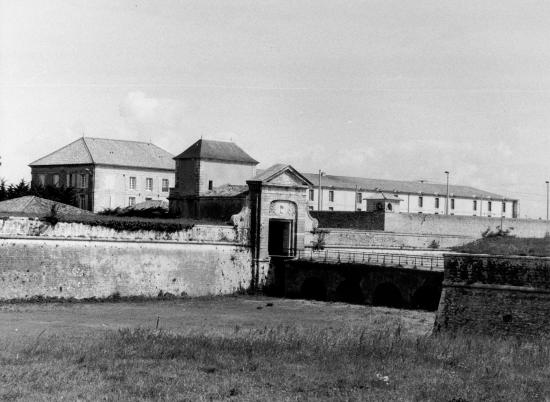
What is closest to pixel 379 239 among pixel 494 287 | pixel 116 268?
pixel 116 268

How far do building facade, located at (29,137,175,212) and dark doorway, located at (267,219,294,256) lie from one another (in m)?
20.2

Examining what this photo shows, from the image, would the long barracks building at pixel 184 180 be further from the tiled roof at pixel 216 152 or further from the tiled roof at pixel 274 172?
the tiled roof at pixel 274 172

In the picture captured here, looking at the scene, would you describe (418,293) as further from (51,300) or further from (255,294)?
(51,300)

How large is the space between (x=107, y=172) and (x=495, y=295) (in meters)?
41.3

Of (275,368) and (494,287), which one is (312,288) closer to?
(494,287)

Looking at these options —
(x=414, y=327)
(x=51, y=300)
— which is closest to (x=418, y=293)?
(x=414, y=327)

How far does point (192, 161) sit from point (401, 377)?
1411 inches

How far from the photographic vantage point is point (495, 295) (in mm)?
20516

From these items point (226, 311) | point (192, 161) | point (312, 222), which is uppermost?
point (192, 161)

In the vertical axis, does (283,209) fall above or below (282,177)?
below

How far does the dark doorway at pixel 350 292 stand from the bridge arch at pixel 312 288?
1739 millimetres

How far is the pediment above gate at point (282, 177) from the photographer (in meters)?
38.1

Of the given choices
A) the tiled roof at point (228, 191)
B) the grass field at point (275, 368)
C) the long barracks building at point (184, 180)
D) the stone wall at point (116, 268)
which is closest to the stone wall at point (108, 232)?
the stone wall at point (116, 268)

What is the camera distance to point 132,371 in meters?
13.6
